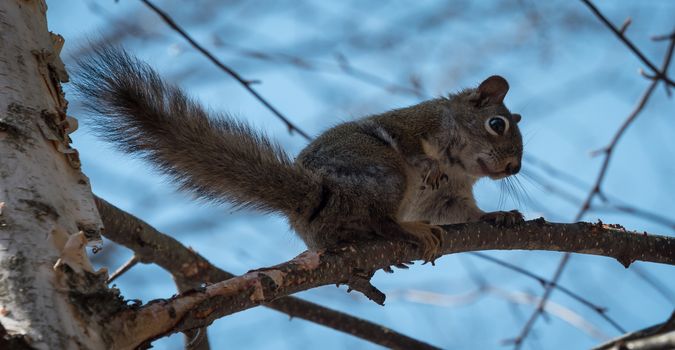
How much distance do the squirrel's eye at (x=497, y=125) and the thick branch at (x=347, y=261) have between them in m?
0.72

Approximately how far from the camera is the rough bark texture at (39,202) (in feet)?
4.03

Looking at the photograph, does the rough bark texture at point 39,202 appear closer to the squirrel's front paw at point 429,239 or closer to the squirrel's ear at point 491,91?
the squirrel's front paw at point 429,239

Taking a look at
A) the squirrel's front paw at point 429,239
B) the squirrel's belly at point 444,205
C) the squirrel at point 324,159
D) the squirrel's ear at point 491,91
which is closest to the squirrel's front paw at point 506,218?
the squirrel at point 324,159

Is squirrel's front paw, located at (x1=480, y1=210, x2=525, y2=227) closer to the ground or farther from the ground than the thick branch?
farther from the ground

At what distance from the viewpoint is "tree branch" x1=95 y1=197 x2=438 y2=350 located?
2631 millimetres

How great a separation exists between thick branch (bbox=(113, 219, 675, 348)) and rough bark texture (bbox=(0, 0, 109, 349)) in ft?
0.48

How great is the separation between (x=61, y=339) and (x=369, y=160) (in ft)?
5.15

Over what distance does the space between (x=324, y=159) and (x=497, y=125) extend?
853 millimetres

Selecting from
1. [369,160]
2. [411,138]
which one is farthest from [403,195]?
[411,138]

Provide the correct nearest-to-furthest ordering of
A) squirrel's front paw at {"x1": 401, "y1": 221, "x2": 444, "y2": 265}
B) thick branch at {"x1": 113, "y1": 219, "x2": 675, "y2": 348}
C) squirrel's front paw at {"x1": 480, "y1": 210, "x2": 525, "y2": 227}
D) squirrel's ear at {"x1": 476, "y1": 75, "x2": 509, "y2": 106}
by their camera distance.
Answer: thick branch at {"x1": 113, "y1": 219, "x2": 675, "y2": 348} → squirrel's front paw at {"x1": 401, "y1": 221, "x2": 444, "y2": 265} → squirrel's front paw at {"x1": 480, "y1": 210, "x2": 525, "y2": 227} → squirrel's ear at {"x1": 476, "y1": 75, "x2": 509, "y2": 106}

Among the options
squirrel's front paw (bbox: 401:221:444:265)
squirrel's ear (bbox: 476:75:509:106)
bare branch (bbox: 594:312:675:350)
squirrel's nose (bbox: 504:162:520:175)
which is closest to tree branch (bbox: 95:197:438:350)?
squirrel's front paw (bbox: 401:221:444:265)

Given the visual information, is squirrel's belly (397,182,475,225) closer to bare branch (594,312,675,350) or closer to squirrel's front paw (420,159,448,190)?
squirrel's front paw (420,159,448,190)

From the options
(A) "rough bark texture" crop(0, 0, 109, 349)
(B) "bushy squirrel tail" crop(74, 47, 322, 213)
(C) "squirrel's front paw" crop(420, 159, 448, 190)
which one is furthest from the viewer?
(C) "squirrel's front paw" crop(420, 159, 448, 190)

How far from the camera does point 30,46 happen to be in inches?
68.0
